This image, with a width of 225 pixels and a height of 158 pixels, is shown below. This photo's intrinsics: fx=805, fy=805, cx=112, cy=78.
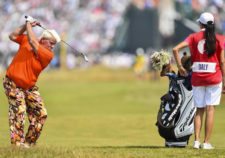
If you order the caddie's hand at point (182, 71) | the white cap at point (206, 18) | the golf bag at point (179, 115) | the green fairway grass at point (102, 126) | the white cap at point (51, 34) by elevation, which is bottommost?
the green fairway grass at point (102, 126)

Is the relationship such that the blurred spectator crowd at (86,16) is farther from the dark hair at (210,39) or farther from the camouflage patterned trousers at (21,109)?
the camouflage patterned trousers at (21,109)

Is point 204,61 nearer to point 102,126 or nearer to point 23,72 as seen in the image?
point 23,72

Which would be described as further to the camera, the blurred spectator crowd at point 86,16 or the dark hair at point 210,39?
the blurred spectator crowd at point 86,16

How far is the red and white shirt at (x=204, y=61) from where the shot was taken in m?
12.3

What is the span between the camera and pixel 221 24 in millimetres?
51812

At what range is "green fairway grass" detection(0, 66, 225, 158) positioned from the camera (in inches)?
451

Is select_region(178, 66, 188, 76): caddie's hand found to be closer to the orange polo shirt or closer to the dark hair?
the dark hair

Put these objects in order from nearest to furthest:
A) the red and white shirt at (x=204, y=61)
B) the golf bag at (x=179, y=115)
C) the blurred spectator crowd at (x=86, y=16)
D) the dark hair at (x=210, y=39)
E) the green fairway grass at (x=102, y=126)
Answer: the green fairway grass at (x=102, y=126), the dark hair at (x=210, y=39), the red and white shirt at (x=204, y=61), the golf bag at (x=179, y=115), the blurred spectator crowd at (x=86, y=16)

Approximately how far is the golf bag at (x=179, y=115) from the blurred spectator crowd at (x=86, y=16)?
39529mm

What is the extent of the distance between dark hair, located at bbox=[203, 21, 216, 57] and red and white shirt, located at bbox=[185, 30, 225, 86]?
6 centimetres

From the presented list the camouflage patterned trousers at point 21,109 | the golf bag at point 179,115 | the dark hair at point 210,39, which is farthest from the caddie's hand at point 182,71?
the camouflage patterned trousers at point 21,109

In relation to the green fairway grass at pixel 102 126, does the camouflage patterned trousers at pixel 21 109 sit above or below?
above

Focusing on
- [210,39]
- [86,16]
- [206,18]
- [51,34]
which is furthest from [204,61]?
Answer: [86,16]

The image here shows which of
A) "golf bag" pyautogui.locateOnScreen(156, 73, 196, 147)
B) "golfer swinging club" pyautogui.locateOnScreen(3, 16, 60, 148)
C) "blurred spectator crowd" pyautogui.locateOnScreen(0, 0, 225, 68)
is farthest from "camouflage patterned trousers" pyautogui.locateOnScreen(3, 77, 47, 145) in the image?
"blurred spectator crowd" pyautogui.locateOnScreen(0, 0, 225, 68)
